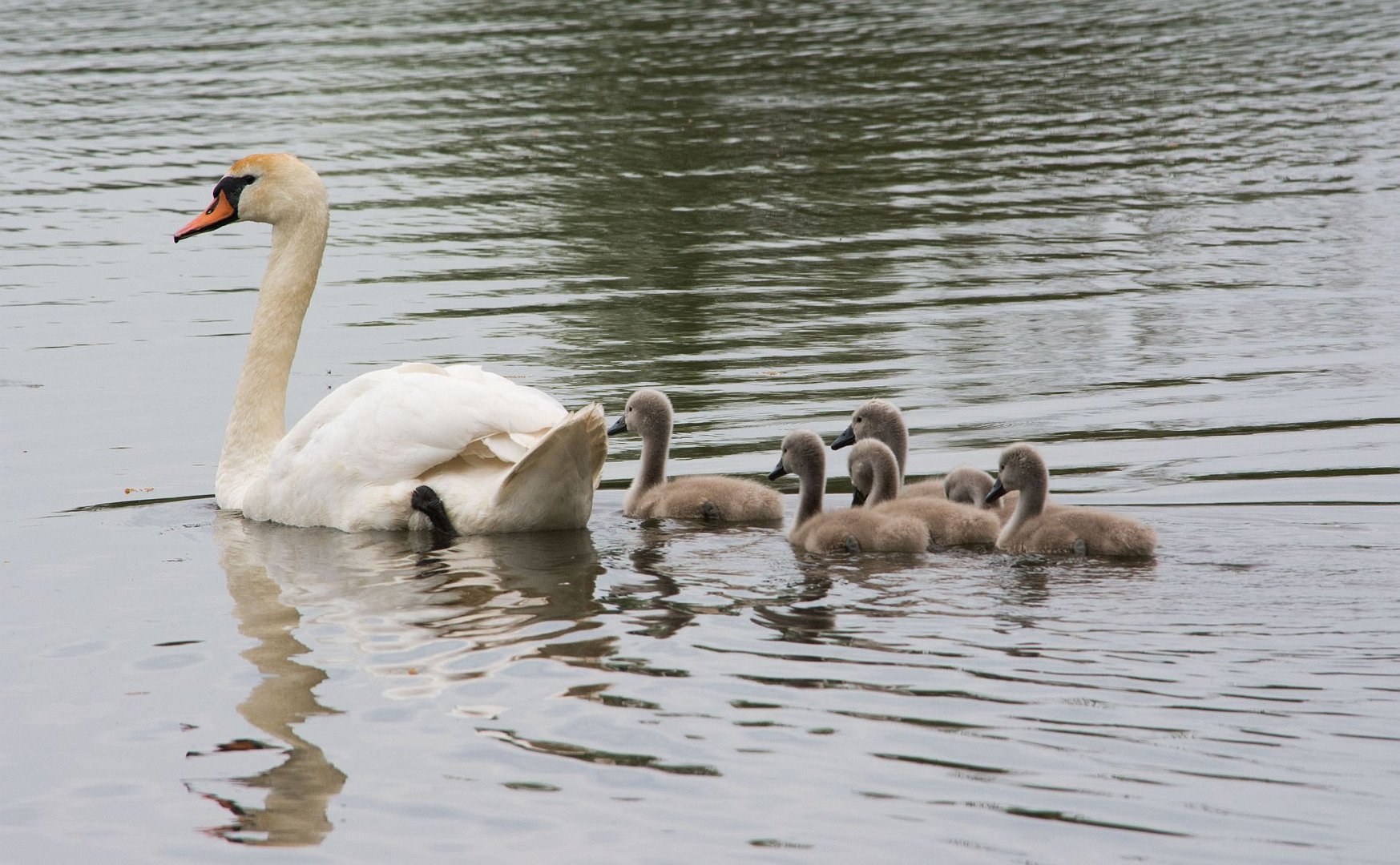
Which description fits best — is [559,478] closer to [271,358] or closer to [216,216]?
[271,358]

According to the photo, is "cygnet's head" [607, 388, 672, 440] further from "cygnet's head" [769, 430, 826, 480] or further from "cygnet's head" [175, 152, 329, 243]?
"cygnet's head" [175, 152, 329, 243]

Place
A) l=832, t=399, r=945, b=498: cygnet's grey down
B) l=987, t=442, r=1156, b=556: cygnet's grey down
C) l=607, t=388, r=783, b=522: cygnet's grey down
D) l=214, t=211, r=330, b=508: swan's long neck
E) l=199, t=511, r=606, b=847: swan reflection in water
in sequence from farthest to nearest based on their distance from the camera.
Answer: l=214, t=211, r=330, b=508: swan's long neck
l=832, t=399, r=945, b=498: cygnet's grey down
l=607, t=388, r=783, b=522: cygnet's grey down
l=987, t=442, r=1156, b=556: cygnet's grey down
l=199, t=511, r=606, b=847: swan reflection in water

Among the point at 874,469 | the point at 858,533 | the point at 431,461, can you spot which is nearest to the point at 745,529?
the point at 874,469

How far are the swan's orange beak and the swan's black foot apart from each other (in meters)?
2.59

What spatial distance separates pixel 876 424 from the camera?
9680mm

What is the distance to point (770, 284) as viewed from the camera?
51.1ft

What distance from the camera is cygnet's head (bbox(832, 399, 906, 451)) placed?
31.6 ft

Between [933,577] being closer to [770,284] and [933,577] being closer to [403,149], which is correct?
[770,284]

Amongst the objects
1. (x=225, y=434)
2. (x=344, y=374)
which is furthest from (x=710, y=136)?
(x=225, y=434)

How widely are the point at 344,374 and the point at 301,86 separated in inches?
736

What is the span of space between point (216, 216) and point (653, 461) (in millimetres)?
3063

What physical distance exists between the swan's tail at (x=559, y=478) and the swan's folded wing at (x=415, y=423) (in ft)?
0.63

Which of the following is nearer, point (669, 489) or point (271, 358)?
point (669, 489)

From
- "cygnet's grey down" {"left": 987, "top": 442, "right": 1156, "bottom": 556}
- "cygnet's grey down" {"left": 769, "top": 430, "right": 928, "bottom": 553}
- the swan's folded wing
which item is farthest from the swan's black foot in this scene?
"cygnet's grey down" {"left": 987, "top": 442, "right": 1156, "bottom": 556}
